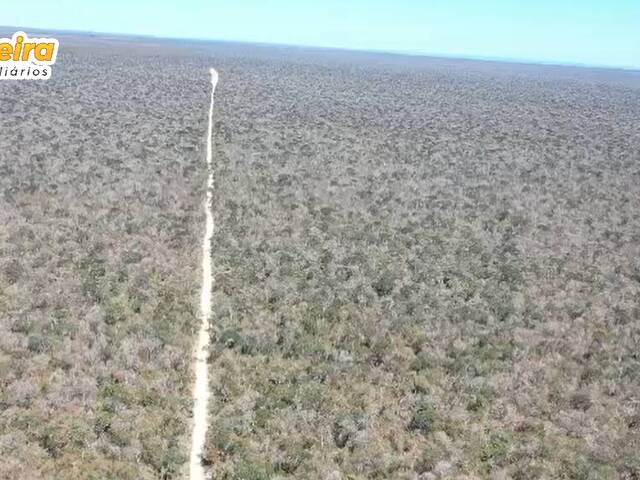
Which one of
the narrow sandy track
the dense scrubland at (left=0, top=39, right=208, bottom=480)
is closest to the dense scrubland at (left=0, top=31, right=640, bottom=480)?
the dense scrubland at (left=0, top=39, right=208, bottom=480)

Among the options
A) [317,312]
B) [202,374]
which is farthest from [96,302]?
[317,312]

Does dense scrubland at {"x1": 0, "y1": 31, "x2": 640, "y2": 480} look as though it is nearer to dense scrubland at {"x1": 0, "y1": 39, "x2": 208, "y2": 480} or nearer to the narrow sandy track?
dense scrubland at {"x1": 0, "y1": 39, "x2": 208, "y2": 480}

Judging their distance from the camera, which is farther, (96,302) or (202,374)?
(96,302)

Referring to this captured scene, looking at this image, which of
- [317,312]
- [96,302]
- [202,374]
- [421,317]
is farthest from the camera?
[421,317]

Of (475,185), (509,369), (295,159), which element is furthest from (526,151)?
(509,369)

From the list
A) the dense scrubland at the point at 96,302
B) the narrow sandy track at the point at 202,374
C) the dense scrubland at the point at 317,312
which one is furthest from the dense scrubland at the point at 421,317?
the dense scrubland at the point at 96,302

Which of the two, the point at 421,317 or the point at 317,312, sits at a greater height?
A: the point at 421,317

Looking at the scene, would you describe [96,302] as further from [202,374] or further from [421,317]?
[421,317]

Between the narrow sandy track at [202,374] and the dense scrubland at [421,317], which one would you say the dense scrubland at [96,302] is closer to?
the narrow sandy track at [202,374]

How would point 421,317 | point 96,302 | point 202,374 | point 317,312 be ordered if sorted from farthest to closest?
point 421,317 → point 317,312 → point 96,302 → point 202,374
